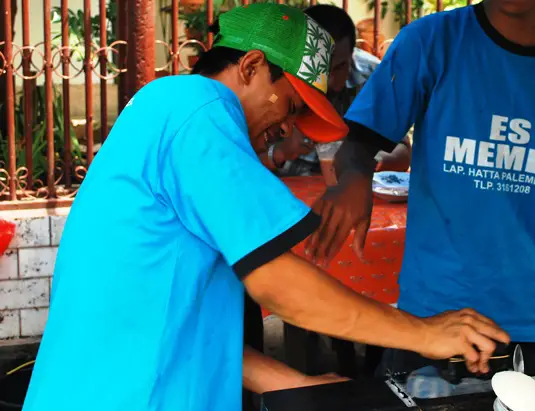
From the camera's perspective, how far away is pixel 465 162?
201cm

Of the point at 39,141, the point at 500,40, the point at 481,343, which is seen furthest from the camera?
the point at 39,141

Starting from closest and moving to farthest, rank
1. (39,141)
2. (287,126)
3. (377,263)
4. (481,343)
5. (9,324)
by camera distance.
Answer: (481,343) → (287,126) → (377,263) → (9,324) → (39,141)

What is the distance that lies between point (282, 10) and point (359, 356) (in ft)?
10.5

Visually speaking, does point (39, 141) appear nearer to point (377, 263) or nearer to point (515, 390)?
point (377, 263)

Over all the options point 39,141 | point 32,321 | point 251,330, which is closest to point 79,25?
point 39,141

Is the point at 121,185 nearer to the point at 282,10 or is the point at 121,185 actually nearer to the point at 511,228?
the point at 282,10

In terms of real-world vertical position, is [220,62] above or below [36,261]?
above

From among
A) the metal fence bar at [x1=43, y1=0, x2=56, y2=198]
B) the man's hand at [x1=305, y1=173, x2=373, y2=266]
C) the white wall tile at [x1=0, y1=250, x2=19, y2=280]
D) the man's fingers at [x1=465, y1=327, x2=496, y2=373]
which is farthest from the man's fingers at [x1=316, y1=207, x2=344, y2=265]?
the white wall tile at [x1=0, y1=250, x2=19, y2=280]

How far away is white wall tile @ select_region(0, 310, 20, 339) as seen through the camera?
4238 mm

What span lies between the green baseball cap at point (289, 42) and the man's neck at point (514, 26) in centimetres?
72

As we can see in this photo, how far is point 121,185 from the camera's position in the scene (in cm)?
129

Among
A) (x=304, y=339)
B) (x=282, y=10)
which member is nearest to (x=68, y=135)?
(x=304, y=339)

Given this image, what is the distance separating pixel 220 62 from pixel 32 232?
2.93m

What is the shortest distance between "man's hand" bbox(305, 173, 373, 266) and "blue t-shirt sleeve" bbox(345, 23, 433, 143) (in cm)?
17
